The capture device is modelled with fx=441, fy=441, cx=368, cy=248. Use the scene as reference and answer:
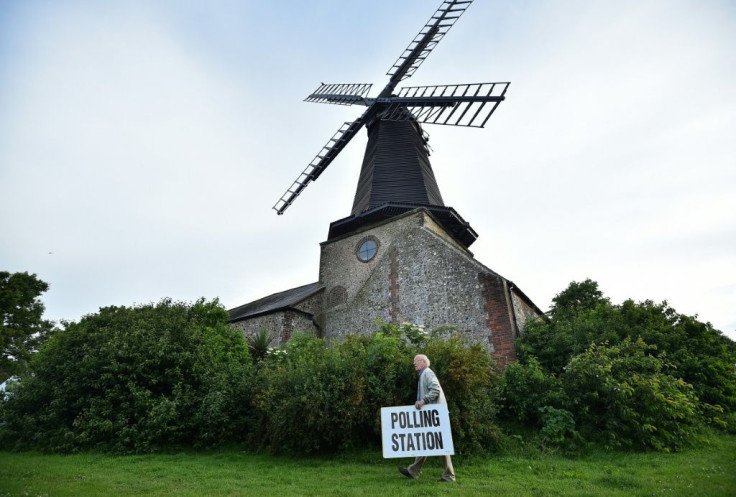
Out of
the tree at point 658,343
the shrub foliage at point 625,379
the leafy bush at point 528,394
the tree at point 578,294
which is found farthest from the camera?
the tree at point 578,294

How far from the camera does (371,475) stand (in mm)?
6945

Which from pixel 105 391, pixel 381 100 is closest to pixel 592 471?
pixel 105 391

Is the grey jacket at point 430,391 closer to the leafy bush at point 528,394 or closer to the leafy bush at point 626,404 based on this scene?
the leafy bush at point 528,394

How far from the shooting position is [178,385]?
10703 millimetres

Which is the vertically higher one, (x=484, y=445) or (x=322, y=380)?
(x=322, y=380)

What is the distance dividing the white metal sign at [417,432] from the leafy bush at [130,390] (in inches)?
210

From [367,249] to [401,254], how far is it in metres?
2.54

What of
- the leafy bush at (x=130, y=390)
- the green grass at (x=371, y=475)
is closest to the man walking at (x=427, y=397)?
the green grass at (x=371, y=475)

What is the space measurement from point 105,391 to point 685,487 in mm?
11588

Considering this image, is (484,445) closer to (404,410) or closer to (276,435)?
(404,410)

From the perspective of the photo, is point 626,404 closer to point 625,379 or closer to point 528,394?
point 625,379

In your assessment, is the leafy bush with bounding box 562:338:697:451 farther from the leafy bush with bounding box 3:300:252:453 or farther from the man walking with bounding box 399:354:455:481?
the leafy bush with bounding box 3:300:252:453

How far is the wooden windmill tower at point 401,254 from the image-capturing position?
14180 millimetres

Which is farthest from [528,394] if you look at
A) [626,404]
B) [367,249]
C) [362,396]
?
[367,249]
